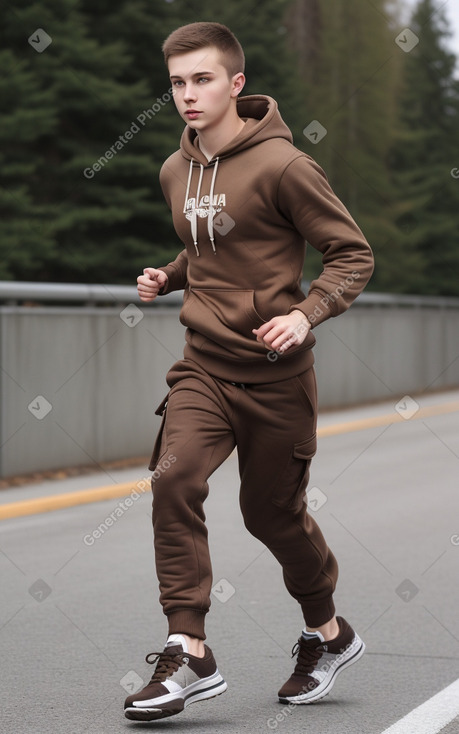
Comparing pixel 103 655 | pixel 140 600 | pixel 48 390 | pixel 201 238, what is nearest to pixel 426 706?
pixel 103 655

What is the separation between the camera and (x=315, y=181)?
4.05m

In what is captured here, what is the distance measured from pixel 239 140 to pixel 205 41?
305 millimetres

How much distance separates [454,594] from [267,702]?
6.83 feet

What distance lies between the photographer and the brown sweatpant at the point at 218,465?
399 cm

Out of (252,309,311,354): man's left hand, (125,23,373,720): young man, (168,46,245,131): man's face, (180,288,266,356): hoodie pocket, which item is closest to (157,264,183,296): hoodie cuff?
(125,23,373,720): young man

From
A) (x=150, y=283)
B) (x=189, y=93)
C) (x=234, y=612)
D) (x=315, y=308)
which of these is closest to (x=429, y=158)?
(x=234, y=612)

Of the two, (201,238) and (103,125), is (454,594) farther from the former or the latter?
(103,125)

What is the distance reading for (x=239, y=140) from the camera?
4.13 meters

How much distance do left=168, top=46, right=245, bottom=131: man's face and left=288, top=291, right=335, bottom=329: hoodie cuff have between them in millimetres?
629

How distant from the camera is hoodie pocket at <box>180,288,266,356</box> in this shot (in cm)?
406

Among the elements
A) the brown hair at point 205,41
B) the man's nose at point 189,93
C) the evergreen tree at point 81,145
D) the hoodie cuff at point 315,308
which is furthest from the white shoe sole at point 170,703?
the evergreen tree at point 81,145

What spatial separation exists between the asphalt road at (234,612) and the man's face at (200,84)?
72.0 inches

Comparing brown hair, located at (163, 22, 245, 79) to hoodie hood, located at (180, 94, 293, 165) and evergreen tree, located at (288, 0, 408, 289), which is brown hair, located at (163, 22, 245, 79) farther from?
evergreen tree, located at (288, 0, 408, 289)

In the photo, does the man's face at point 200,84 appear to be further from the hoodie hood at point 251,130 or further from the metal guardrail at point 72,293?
the metal guardrail at point 72,293
